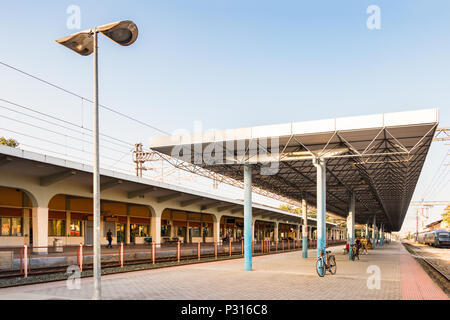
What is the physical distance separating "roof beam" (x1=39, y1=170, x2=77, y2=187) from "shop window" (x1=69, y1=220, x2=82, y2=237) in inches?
281

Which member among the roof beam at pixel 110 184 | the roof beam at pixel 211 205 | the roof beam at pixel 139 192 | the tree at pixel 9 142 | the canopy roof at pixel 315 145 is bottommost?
the roof beam at pixel 211 205

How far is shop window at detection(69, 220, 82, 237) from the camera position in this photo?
2919cm

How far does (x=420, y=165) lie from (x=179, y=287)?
54.3ft

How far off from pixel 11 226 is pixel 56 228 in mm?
3352

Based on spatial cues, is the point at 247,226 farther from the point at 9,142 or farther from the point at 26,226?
the point at 9,142

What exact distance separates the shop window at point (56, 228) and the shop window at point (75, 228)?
0.71m

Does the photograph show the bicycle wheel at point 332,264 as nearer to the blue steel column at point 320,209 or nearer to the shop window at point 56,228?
the blue steel column at point 320,209

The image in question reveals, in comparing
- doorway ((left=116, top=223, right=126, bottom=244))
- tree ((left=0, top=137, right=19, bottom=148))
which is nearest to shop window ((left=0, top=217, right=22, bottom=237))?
doorway ((left=116, top=223, right=126, bottom=244))

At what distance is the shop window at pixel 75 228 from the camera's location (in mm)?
29191

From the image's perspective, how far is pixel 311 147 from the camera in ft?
61.1

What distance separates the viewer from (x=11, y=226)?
2489cm


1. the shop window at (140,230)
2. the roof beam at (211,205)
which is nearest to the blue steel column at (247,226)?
the shop window at (140,230)

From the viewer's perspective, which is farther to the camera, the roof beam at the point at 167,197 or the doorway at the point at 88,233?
the roof beam at the point at 167,197
